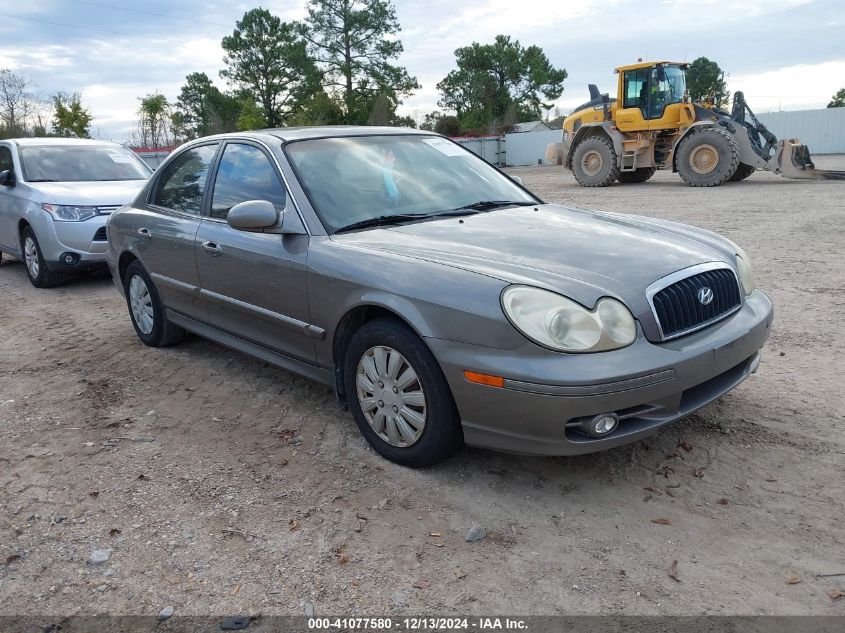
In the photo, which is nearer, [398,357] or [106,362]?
[398,357]

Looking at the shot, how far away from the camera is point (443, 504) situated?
3020mm

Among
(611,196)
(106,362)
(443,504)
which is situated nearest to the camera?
(443,504)

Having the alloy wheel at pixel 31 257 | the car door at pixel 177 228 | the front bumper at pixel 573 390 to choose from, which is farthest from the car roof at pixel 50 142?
the front bumper at pixel 573 390

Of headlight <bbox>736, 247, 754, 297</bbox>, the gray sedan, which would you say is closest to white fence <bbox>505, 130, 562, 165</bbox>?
the gray sedan

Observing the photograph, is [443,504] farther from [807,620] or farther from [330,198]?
[330,198]

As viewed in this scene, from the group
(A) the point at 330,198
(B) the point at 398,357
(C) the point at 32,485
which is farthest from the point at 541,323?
(C) the point at 32,485

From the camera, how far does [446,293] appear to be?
295cm

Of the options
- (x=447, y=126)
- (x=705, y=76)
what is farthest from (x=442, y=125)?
(x=705, y=76)

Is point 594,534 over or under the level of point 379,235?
under

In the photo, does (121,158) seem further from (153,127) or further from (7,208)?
(153,127)

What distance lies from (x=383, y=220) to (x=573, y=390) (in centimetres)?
154

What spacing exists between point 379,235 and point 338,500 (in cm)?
131

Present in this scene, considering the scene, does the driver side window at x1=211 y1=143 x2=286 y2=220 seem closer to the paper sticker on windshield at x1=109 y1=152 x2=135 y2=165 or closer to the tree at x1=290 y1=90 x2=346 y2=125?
the paper sticker on windshield at x1=109 y1=152 x2=135 y2=165

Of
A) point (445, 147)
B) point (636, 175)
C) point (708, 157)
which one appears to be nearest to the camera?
point (445, 147)
